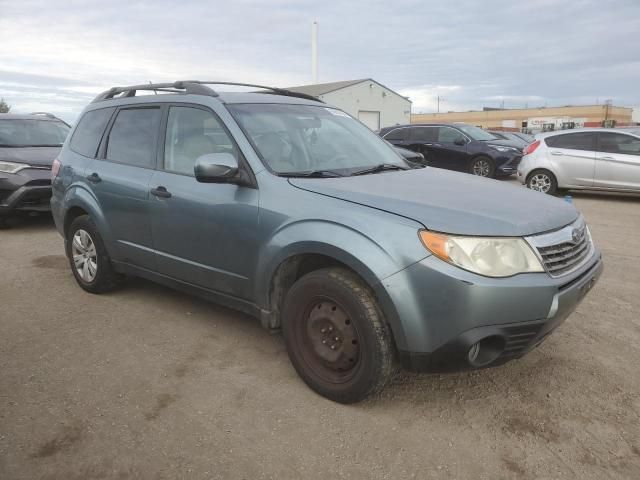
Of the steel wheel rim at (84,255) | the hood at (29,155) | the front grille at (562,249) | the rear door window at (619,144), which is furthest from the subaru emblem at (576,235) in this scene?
the rear door window at (619,144)

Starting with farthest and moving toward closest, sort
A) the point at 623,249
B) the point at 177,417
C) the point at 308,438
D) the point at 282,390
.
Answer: the point at 623,249, the point at 282,390, the point at 177,417, the point at 308,438

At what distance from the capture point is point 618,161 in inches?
407

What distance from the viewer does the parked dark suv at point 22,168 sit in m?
7.36

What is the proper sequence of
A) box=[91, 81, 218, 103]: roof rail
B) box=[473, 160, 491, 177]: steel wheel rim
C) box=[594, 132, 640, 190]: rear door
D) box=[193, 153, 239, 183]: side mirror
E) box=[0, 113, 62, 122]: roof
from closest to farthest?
box=[193, 153, 239, 183]: side mirror
box=[91, 81, 218, 103]: roof rail
box=[0, 113, 62, 122]: roof
box=[594, 132, 640, 190]: rear door
box=[473, 160, 491, 177]: steel wheel rim

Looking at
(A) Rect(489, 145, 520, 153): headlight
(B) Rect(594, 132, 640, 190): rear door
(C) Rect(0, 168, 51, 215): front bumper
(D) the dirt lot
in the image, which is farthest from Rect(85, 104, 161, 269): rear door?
(A) Rect(489, 145, 520, 153): headlight

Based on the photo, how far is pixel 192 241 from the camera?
141 inches

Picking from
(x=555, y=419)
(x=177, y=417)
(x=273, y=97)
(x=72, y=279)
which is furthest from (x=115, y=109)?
(x=555, y=419)

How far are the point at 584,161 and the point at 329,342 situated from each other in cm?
964

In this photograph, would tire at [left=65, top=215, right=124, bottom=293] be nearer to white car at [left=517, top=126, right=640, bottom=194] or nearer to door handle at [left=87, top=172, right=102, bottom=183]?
door handle at [left=87, top=172, right=102, bottom=183]

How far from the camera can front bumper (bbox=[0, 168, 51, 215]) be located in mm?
7332

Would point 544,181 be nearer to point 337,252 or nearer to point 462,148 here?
point 462,148

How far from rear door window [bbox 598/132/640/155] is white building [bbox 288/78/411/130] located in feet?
91.6

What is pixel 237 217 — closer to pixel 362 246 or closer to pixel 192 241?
pixel 192 241

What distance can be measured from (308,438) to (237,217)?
1.37 m
